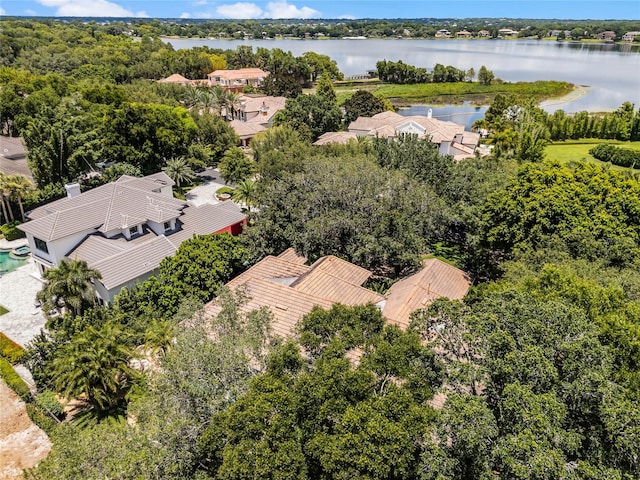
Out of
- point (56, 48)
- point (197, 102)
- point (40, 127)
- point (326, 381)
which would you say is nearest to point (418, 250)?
point (326, 381)

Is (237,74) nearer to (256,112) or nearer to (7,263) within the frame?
(256,112)

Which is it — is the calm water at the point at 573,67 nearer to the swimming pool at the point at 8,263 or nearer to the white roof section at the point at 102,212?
the white roof section at the point at 102,212

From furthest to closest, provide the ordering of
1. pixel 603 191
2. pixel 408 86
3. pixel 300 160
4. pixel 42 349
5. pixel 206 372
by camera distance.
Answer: pixel 408 86, pixel 300 160, pixel 603 191, pixel 42 349, pixel 206 372

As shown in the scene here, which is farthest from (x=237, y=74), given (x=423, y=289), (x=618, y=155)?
(x=423, y=289)

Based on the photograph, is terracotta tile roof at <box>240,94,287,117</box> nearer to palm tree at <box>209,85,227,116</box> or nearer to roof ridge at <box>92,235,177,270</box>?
palm tree at <box>209,85,227,116</box>

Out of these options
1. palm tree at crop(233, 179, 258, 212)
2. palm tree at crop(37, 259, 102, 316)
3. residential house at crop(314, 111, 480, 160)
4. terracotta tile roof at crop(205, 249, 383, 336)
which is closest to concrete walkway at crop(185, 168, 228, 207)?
palm tree at crop(233, 179, 258, 212)

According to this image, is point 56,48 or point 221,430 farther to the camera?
point 56,48

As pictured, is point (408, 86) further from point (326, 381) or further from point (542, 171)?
point (326, 381)
